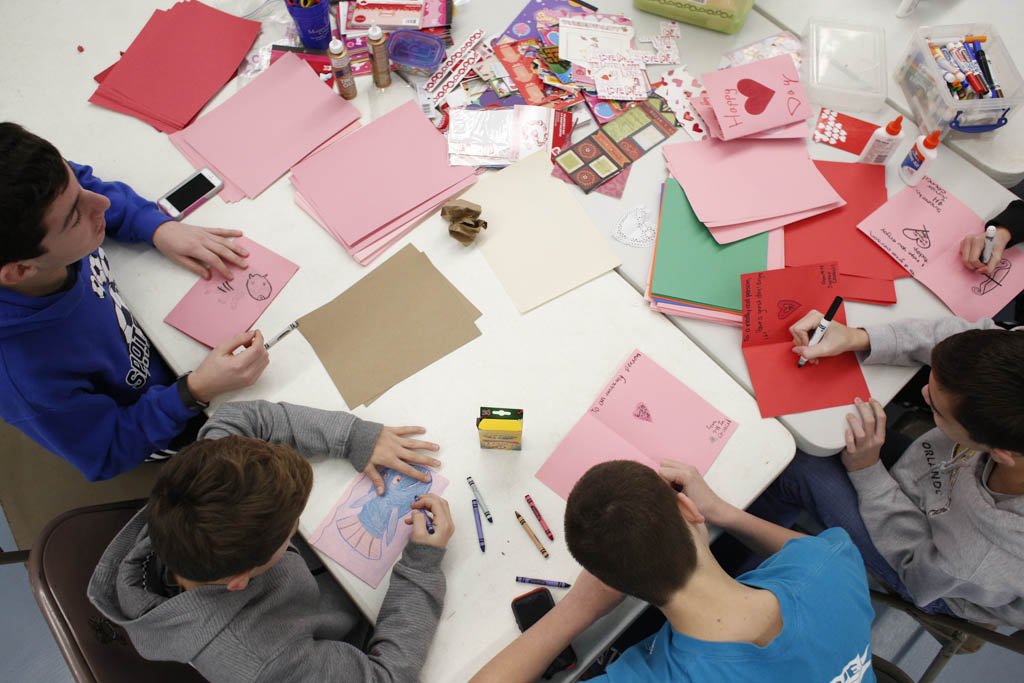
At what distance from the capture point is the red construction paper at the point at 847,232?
1.34 m

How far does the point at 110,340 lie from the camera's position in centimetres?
124

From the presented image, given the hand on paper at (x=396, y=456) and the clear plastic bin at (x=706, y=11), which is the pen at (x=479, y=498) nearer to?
the hand on paper at (x=396, y=456)

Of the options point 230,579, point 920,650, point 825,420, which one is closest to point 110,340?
point 230,579

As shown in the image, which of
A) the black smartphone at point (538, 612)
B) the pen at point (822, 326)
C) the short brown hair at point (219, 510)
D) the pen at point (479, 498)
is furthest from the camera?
the pen at point (822, 326)

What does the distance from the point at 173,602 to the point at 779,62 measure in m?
1.65

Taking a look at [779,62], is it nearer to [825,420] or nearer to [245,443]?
[825,420]

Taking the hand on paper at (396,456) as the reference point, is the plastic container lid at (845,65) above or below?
above

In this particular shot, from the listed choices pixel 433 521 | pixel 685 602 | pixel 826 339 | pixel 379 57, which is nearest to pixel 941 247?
pixel 826 339

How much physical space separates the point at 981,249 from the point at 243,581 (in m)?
1.49

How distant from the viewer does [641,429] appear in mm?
1174

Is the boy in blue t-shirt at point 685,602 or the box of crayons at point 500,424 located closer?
the boy in blue t-shirt at point 685,602

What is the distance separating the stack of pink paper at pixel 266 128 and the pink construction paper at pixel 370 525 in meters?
0.74

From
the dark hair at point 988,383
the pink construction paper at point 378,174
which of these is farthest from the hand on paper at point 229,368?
the dark hair at point 988,383

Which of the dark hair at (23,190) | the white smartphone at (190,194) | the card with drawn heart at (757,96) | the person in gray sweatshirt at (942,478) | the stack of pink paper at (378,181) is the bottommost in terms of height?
the person in gray sweatshirt at (942,478)
